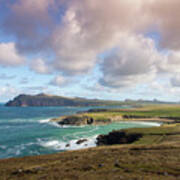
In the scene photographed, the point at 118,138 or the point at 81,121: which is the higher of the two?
the point at 81,121

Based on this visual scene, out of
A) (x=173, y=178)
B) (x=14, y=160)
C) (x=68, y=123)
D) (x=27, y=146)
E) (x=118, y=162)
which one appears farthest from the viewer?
(x=68, y=123)

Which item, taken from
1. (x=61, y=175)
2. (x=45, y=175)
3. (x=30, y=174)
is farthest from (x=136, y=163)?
(x=30, y=174)

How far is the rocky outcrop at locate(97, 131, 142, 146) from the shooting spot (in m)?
80.6

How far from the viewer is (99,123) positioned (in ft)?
529

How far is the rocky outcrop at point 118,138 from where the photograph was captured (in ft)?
264

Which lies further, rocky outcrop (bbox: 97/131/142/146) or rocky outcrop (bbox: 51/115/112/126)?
rocky outcrop (bbox: 51/115/112/126)

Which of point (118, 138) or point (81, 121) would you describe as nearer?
point (118, 138)

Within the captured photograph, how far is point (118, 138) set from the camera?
278 feet

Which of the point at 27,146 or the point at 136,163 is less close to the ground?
the point at 136,163

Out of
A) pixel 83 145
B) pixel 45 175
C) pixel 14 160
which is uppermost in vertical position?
pixel 45 175

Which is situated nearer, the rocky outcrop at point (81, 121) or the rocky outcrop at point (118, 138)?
the rocky outcrop at point (118, 138)

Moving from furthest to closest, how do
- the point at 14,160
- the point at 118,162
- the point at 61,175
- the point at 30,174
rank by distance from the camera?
1. the point at 14,160
2. the point at 118,162
3. the point at 30,174
4. the point at 61,175

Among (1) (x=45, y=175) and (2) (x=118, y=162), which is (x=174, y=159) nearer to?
(2) (x=118, y=162)

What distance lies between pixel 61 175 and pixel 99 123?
135571mm
